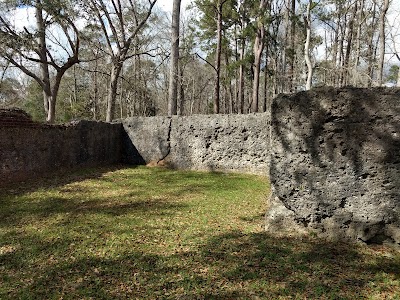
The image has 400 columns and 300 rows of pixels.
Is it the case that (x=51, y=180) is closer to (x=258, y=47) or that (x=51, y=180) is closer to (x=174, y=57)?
(x=174, y=57)

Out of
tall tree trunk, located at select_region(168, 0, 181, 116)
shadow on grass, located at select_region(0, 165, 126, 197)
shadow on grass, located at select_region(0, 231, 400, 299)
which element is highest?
tall tree trunk, located at select_region(168, 0, 181, 116)

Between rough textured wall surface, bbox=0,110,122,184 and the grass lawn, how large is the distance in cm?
145

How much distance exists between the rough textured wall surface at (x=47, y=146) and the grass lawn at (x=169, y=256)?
1.45 m

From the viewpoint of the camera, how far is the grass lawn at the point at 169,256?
2.91 m

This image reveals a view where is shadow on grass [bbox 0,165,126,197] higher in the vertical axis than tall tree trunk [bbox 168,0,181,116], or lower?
lower

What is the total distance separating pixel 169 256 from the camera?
3588 mm

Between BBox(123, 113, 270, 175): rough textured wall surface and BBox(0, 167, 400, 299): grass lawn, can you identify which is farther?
BBox(123, 113, 270, 175): rough textured wall surface

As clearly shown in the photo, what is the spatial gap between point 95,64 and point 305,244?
28562 mm

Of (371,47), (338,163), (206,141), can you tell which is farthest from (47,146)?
(371,47)

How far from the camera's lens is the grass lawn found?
2910 mm

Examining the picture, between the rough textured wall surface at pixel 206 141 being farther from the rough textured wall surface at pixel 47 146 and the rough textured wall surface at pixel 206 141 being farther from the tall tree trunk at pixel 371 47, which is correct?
the tall tree trunk at pixel 371 47

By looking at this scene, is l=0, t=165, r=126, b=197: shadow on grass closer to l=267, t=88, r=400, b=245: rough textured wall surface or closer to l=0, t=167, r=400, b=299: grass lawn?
l=0, t=167, r=400, b=299: grass lawn

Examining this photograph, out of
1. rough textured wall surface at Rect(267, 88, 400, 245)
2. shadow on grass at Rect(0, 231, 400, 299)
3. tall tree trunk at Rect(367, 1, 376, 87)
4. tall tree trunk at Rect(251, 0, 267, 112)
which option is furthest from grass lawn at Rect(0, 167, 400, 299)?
tall tree trunk at Rect(367, 1, 376, 87)

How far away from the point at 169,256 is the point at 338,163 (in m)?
2.39
